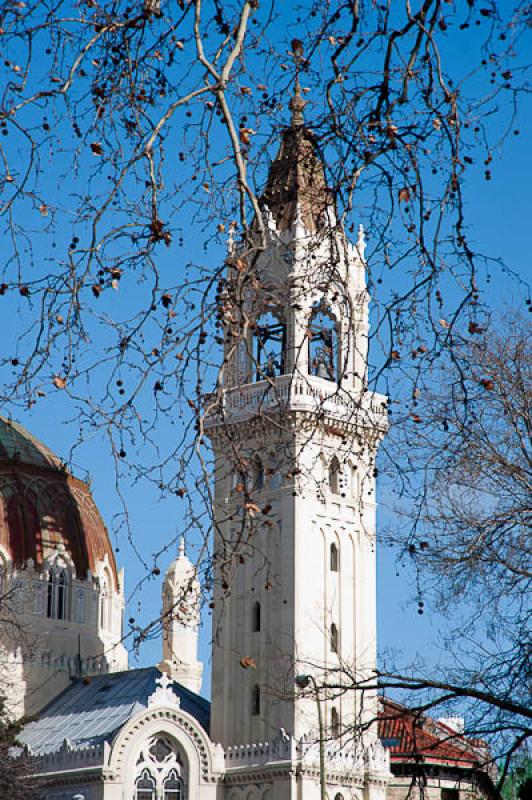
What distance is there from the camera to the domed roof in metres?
75.3

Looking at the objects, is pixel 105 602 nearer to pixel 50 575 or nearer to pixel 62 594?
pixel 62 594

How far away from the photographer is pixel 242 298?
1206 centimetres

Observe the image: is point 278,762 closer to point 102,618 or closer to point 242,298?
point 102,618

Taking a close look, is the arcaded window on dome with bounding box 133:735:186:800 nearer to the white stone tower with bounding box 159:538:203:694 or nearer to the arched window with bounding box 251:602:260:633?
the arched window with bounding box 251:602:260:633

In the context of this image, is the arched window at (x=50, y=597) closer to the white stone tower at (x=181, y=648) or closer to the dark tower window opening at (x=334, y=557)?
the white stone tower at (x=181, y=648)

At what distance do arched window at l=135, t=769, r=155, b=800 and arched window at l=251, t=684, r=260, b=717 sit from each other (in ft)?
15.4

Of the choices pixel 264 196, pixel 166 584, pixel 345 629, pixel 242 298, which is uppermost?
pixel 166 584

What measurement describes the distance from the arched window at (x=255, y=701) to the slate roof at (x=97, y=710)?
11.5ft

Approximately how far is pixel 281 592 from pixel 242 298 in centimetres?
5112

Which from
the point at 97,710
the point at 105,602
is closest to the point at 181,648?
the point at 105,602

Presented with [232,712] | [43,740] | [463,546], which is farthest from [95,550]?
[463,546]

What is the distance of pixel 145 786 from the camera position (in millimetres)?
63875

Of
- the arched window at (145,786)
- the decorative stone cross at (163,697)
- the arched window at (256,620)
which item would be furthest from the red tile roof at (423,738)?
the decorative stone cross at (163,697)

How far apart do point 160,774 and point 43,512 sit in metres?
17.2
